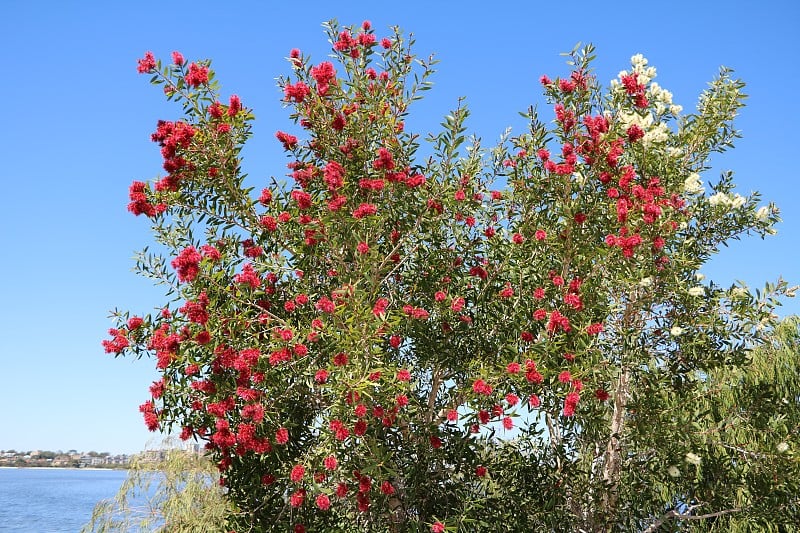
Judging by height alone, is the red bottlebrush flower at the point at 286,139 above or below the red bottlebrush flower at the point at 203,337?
above

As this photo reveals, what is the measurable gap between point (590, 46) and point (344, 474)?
4607 mm

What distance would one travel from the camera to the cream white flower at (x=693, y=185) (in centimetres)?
716

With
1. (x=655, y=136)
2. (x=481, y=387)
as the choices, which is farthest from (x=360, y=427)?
(x=655, y=136)

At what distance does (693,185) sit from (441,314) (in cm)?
313

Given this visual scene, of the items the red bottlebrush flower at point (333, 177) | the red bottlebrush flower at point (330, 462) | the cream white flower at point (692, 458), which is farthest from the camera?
the cream white flower at point (692, 458)

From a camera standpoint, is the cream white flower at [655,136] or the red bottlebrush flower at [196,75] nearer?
the red bottlebrush flower at [196,75]

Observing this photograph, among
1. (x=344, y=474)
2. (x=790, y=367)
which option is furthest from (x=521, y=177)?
(x=790, y=367)

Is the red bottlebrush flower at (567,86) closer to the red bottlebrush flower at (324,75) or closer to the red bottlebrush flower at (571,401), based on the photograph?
the red bottlebrush flower at (324,75)

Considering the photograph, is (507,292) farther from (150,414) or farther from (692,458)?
(150,414)

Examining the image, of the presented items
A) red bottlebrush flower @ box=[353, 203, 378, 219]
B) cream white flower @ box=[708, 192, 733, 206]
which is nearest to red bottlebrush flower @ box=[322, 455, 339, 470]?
red bottlebrush flower @ box=[353, 203, 378, 219]

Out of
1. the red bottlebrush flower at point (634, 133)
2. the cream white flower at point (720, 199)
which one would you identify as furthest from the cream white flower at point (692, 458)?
the red bottlebrush flower at point (634, 133)

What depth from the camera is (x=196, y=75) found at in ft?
19.2

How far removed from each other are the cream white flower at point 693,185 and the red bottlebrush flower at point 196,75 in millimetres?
4963

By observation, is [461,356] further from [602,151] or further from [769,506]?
[769,506]
